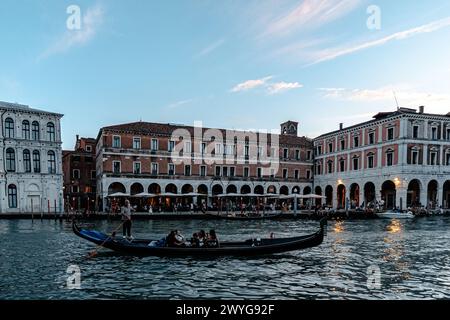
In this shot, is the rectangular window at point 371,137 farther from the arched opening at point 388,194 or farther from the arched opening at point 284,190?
the arched opening at point 284,190

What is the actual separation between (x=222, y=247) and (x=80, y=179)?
3809cm

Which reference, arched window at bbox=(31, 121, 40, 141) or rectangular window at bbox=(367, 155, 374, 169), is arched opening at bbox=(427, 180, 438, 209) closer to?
rectangular window at bbox=(367, 155, 374, 169)

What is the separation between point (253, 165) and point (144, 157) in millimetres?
13907

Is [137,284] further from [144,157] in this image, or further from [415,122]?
[415,122]

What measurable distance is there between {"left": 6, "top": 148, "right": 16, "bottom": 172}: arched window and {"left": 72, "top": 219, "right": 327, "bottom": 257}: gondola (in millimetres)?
25324

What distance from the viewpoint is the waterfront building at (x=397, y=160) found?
34.6m

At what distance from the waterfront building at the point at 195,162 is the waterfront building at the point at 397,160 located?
6.51 metres

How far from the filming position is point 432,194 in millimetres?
38562

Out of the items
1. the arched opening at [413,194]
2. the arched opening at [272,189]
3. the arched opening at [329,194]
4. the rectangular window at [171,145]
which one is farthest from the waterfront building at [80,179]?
the arched opening at [413,194]

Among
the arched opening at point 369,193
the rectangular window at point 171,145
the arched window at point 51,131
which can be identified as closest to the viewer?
the arched window at point 51,131

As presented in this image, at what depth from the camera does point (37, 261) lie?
11.5 m

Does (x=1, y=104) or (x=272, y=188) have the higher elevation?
(x=1, y=104)
